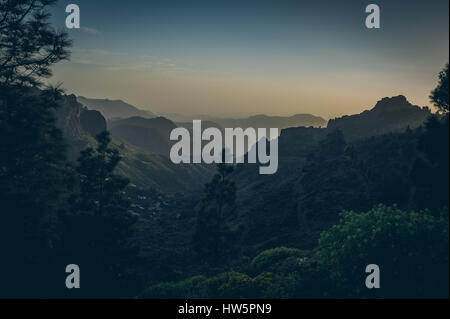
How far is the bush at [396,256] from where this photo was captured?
11.5 meters

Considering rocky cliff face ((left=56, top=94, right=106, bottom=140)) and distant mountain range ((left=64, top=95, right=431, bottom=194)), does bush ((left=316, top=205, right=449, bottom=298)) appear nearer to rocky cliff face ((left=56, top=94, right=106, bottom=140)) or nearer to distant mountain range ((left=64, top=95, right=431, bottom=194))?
distant mountain range ((left=64, top=95, right=431, bottom=194))

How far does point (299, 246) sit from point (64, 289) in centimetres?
1710

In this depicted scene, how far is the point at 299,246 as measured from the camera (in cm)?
2603

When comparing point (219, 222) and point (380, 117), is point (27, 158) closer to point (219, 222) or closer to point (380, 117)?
point (219, 222)

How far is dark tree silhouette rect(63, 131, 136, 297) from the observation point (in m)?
22.7

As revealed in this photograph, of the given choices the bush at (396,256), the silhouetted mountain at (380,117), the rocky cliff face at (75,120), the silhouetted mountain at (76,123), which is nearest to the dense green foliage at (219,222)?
the bush at (396,256)

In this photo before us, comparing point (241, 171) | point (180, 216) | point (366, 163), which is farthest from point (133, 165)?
point (366, 163)

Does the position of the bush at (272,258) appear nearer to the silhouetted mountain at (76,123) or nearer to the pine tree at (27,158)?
the pine tree at (27,158)

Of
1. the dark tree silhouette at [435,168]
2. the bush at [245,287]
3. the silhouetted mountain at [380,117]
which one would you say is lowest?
the bush at [245,287]

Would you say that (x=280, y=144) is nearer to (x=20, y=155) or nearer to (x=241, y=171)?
(x=241, y=171)

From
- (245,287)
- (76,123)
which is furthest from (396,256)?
(76,123)

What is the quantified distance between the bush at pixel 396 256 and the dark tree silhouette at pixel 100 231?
15.1 meters

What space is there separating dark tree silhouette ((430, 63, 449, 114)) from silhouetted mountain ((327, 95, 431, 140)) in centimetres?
5484
